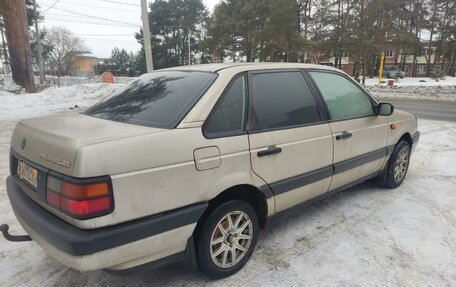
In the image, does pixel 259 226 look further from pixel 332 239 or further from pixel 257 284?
pixel 332 239

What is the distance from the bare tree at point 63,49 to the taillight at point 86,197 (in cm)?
7105

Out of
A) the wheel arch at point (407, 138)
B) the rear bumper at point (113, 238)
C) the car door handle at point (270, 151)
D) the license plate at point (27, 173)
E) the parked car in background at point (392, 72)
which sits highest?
the parked car in background at point (392, 72)

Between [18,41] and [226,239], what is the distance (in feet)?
50.8

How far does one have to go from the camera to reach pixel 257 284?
2668 mm

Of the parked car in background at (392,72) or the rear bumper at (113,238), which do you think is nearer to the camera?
the rear bumper at (113,238)

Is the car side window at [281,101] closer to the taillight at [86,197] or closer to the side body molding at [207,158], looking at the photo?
the side body molding at [207,158]

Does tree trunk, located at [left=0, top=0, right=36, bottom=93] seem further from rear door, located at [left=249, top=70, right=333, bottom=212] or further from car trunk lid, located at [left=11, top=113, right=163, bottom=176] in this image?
rear door, located at [left=249, top=70, right=333, bottom=212]

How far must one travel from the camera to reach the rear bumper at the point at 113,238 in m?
2.00

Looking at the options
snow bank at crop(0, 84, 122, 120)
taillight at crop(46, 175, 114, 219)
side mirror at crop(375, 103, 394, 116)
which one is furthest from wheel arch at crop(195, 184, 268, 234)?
snow bank at crop(0, 84, 122, 120)

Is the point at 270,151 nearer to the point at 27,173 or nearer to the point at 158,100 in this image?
the point at 158,100

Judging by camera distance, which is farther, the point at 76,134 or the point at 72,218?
the point at 76,134

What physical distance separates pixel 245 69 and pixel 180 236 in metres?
1.50

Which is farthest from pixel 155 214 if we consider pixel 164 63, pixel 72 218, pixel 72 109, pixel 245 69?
pixel 164 63

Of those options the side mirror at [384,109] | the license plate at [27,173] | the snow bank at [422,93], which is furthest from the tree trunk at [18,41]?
the snow bank at [422,93]
